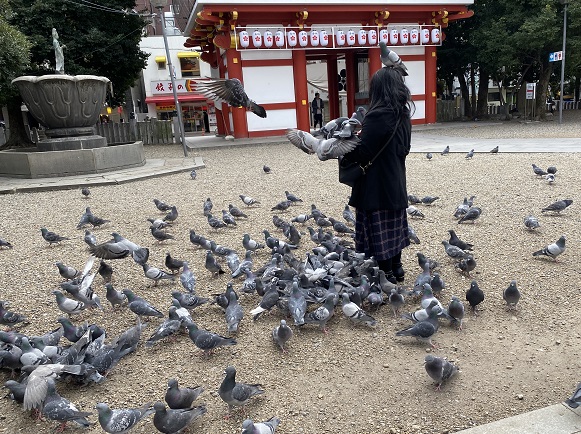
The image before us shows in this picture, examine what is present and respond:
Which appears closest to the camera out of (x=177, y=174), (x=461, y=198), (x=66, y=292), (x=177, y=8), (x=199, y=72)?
(x=66, y=292)

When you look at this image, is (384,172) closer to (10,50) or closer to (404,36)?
(10,50)

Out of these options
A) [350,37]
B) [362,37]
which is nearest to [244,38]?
[350,37]

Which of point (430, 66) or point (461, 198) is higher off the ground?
point (430, 66)

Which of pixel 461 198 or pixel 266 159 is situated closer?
pixel 461 198

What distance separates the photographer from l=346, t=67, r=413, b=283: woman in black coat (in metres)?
3.86

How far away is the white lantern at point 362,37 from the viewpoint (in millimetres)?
20859

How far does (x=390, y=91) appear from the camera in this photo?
3840 millimetres

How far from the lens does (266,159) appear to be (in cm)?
1523

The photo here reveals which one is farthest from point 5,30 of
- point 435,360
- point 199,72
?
point 199,72

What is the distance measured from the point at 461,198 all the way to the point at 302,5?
48.6 feet

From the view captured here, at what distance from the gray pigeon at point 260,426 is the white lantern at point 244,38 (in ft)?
→ 60.6

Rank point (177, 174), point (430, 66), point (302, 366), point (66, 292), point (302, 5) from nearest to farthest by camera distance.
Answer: point (302, 366) → point (66, 292) → point (177, 174) → point (302, 5) → point (430, 66)

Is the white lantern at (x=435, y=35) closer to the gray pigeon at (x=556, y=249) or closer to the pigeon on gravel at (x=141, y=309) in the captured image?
the gray pigeon at (x=556, y=249)

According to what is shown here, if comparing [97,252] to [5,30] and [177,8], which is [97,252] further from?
[177,8]
